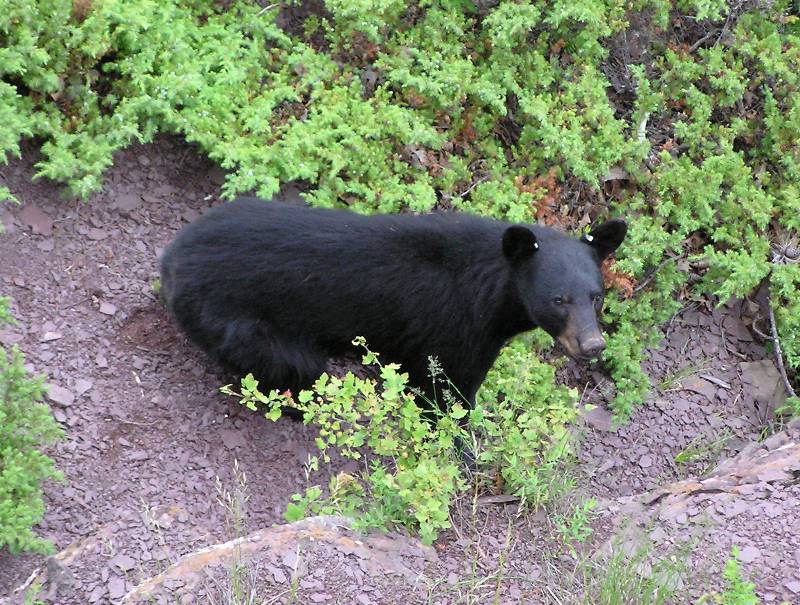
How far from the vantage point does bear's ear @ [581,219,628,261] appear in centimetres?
603

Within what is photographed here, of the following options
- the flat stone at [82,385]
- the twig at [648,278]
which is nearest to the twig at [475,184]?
the twig at [648,278]

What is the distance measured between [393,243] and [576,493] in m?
Answer: 1.97

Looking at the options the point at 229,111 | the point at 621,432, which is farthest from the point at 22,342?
the point at 621,432

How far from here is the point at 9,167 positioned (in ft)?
21.5

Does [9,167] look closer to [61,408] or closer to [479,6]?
[61,408]

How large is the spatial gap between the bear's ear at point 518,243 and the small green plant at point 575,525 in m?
1.62

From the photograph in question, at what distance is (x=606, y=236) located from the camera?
20.1ft

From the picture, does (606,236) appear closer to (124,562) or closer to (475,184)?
(475,184)

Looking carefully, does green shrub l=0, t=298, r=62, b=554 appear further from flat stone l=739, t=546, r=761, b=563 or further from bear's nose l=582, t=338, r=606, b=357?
flat stone l=739, t=546, r=761, b=563

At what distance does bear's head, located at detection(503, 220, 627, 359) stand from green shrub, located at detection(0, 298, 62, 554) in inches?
111

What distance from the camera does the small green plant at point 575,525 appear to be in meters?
4.74

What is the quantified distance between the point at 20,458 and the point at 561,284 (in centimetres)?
321

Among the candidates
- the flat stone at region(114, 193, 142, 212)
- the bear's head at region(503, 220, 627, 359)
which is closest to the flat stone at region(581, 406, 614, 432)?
the bear's head at region(503, 220, 627, 359)

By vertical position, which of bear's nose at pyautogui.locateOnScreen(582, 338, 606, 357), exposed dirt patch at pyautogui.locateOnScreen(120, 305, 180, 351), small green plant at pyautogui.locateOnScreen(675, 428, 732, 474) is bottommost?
exposed dirt patch at pyautogui.locateOnScreen(120, 305, 180, 351)
